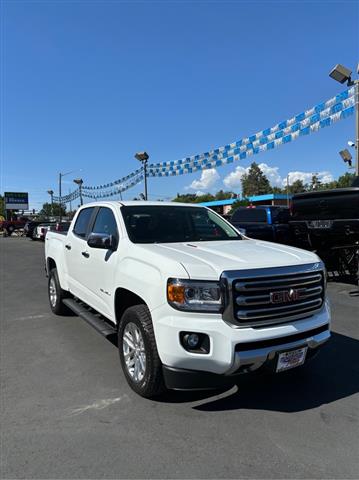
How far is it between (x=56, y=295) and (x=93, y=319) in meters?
1.99

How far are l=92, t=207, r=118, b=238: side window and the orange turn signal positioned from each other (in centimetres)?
139

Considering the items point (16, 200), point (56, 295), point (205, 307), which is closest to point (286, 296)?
point (205, 307)

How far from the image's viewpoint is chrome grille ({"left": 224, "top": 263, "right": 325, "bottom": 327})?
3062mm

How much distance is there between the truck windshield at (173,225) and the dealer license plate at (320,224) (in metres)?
3.99

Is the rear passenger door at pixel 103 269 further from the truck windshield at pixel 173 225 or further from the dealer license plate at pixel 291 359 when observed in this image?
the dealer license plate at pixel 291 359

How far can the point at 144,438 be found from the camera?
9.78ft

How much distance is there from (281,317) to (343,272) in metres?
7.13

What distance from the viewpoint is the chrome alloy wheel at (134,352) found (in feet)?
11.5

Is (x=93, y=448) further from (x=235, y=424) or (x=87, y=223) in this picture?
(x=87, y=223)

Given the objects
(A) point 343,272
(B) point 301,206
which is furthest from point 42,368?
(A) point 343,272

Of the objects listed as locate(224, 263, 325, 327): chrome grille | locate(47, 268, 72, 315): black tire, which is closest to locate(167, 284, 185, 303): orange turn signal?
locate(224, 263, 325, 327): chrome grille

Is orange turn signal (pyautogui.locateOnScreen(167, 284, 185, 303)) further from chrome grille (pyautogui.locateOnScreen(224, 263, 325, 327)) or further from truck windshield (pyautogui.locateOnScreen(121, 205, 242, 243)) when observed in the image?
truck windshield (pyautogui.locateOnScreen(121, 205, 242, 243))

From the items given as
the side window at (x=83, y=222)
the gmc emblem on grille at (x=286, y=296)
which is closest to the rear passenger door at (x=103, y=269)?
the side window at (x=83, y=222)

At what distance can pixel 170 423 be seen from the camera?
318 centimetres
